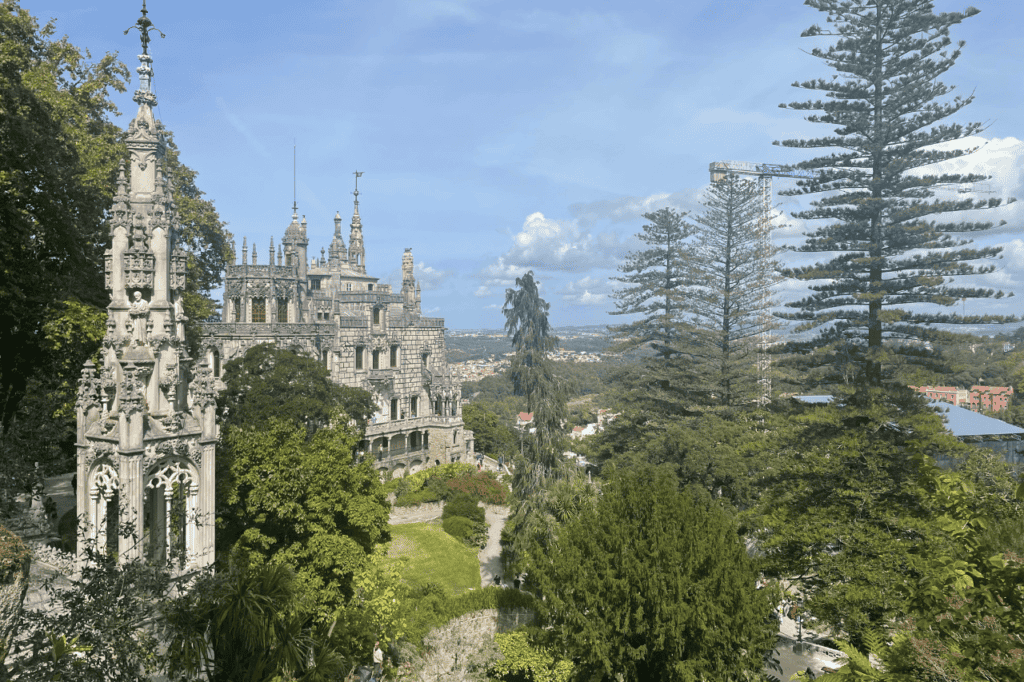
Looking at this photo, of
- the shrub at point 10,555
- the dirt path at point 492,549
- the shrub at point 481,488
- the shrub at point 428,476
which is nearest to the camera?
the shrub at point 10,555

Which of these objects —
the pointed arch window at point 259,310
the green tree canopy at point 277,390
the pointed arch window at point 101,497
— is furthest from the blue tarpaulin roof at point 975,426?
the pointed arch window at point 259,310

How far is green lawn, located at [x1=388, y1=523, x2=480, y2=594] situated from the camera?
23.4m

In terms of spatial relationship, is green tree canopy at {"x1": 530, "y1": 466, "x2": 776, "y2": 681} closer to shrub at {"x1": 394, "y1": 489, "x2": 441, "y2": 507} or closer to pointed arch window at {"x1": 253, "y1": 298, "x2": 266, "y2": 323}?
shrub at {"x1": 394, "y1": 489, "x2": 441, "y2": 507}

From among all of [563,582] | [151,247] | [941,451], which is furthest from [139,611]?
[941,451]

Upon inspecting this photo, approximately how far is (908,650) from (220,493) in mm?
13978

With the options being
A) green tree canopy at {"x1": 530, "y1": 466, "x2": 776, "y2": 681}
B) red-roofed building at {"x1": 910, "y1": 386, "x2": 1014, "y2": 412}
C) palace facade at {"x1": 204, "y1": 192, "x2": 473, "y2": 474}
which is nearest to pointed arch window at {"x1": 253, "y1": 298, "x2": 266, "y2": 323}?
palace facade at {"x1": 204, "y1": 192, "x2": 473, "y2": 474}

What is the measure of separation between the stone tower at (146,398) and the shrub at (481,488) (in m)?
25.0

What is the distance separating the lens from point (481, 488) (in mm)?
36844

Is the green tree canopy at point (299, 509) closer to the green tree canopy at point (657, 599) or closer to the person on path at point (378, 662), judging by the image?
the person on path at point (378, 662)

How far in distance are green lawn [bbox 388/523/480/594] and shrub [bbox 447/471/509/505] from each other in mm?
5306

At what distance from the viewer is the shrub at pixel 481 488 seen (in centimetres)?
3616

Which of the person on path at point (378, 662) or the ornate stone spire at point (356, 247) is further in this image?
the ornate stone spire at point (356, 247)

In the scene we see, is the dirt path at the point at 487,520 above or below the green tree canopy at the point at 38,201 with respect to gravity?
below

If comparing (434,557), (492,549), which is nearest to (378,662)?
(434,557)
